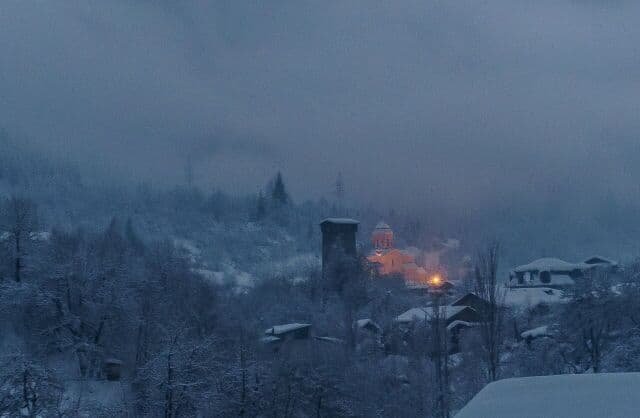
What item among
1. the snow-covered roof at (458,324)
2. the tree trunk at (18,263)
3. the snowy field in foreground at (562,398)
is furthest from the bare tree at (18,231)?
the snowy field in foreground at (562,398)

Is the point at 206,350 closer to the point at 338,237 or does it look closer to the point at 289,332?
the point at 289,332

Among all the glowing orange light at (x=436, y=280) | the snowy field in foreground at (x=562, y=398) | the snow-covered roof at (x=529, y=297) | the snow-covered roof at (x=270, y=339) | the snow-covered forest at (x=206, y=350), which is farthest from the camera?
the glowing orange light at (x=436, y=280)

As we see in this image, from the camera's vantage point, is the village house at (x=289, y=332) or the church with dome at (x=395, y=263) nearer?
the village house at (x=289, y=332)

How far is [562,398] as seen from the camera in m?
4.88

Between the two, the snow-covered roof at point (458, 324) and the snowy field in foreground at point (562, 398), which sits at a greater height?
the snowy field in foreground at point (562, 398)

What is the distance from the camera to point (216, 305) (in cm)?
3253

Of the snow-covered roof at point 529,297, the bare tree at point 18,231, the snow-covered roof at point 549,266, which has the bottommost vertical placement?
the snow-covered roof at point 529,297

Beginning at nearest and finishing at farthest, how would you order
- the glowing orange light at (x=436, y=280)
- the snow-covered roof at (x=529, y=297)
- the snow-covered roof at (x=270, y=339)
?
the snow-covered roof at (x=270, y=339) → the snow-covered roof at (x=529, y=297) → the glowing orange light at (x=436, y=280)

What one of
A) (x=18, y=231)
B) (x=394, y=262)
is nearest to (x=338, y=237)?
(x=394, y=262)

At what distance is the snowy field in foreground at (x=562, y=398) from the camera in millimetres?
4410

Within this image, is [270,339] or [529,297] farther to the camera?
[529,297]

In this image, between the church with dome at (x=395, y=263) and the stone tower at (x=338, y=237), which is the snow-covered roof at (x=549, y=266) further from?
the stone tower at (x=338, y=237)

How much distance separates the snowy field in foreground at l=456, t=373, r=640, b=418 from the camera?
174 inches

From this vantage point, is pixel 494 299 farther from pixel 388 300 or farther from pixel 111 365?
pixel 388 300
